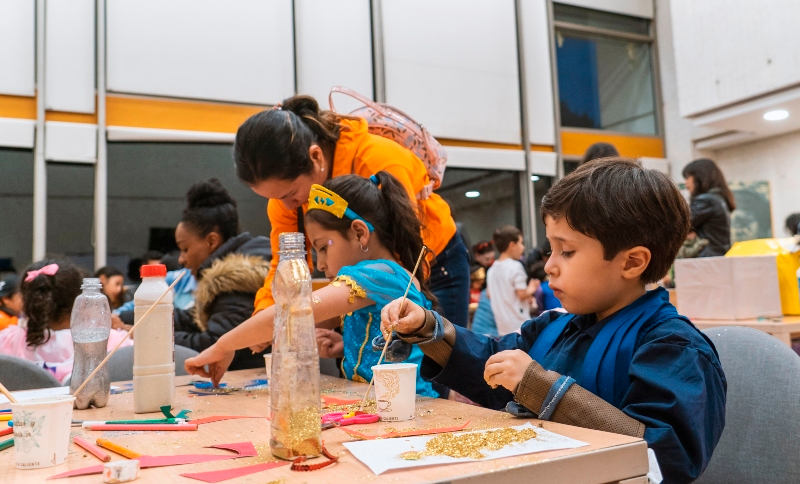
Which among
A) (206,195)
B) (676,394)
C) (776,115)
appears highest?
(776,115)

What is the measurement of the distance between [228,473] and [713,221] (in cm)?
409

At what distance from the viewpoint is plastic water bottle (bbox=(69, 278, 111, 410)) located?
135cm

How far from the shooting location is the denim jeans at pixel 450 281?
219 centimetres

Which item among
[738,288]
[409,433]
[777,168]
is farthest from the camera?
[777,168]

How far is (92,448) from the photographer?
92 cm

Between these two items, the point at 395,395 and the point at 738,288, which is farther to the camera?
the point at 738,288

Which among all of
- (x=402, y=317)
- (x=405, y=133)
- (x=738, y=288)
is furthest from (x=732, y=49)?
(x=402, y=317)

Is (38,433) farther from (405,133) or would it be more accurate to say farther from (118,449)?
(405,133)

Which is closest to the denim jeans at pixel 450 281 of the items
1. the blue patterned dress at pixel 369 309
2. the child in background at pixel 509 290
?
the blue patterned dress at pixel 369 309

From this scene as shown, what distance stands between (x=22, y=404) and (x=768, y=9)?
6.80 m

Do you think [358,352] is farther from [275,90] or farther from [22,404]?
[275,90]

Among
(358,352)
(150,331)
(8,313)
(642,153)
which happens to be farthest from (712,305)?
(642,153)

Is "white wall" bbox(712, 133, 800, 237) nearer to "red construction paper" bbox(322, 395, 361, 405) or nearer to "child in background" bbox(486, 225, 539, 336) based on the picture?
"child in background" bbox(486, 225, 539, 336)

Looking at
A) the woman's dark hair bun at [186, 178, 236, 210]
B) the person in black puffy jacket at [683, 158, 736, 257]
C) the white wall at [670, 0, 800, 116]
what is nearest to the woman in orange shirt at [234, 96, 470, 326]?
the woman's dark hair bun at [186, 178, 236, 210]
